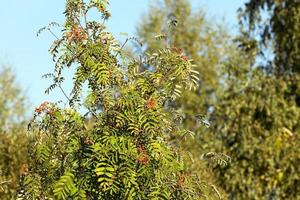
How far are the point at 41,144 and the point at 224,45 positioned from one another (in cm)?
2808

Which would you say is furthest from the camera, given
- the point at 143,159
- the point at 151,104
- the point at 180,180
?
the point at 180,180

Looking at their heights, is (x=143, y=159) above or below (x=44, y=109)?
below

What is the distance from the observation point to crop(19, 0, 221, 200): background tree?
30.6ft

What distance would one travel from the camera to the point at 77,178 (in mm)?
9562

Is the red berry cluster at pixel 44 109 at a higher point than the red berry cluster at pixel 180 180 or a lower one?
higher

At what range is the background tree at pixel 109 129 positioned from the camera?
367 inches

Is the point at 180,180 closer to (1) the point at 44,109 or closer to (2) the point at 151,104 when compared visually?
(2) the point at 151,104

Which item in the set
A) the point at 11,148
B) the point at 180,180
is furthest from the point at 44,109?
the point at 11,148

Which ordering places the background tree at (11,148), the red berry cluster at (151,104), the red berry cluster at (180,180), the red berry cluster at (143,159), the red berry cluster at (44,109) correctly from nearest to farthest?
the red berry cluster at (143,159) < the red berry cluster at (151,104) < the red berry cluster at (180,180) < the red berry cluster at (44,109) < the background tree at (11,148)

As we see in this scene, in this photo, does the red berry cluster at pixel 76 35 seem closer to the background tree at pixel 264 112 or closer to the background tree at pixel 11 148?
the background tree at pixel 11 148

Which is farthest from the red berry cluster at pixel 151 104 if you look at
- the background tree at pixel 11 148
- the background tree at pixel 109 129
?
the background tree at pixel 11 148

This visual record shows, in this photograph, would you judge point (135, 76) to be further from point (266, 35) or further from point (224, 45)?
point (224, 45)

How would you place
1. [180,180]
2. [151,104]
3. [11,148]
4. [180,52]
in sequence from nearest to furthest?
[151,104]
[180,180]
[180,52]
[11,148]

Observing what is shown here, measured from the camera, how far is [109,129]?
9.58m
